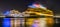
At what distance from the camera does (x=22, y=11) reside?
1537 millimetres

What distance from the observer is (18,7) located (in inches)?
60.8

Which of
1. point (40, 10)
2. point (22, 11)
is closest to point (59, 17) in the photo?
point (40, 10)

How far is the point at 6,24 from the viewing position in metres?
1.53

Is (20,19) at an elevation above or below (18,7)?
below

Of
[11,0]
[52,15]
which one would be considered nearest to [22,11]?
[11,0]

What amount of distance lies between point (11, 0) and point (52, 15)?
43cm

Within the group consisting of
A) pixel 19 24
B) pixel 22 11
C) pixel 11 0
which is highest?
pixel 11 0

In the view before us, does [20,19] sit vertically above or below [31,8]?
below

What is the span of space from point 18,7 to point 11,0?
0.33 ft

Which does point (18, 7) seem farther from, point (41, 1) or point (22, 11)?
point (41, 1)

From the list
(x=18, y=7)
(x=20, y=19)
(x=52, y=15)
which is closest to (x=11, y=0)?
(x=18, y=7)

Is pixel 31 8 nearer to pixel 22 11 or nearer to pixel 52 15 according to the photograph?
pixel 22 11

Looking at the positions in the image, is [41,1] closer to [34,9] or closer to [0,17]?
[34,9]

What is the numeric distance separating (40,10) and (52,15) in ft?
0.42
